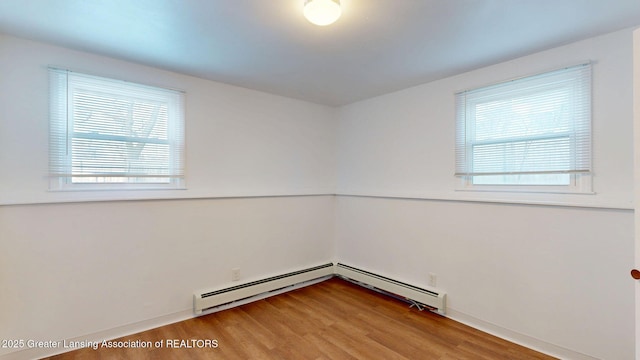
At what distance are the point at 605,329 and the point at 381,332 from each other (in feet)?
5.30

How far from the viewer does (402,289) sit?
325cm

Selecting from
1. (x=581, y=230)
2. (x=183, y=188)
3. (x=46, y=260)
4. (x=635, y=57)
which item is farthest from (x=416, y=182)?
(x=46, y=260)

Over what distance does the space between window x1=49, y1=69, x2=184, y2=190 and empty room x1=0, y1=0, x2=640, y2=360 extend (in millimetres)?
16

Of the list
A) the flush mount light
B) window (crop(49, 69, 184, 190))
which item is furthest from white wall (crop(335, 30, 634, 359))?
window (crop(49, 69, 184, 190))

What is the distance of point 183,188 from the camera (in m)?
2.96

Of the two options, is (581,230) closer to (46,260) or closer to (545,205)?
(545,205)

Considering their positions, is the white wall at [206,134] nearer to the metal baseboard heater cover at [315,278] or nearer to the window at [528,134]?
the metal baseboard heater cover at [315,278]

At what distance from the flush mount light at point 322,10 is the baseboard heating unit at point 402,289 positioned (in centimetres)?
271

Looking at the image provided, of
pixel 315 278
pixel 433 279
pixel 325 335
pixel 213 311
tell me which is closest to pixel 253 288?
pixel 213 311

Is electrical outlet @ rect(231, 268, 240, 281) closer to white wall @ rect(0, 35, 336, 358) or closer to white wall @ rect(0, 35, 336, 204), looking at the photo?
white wall @ rect(0, 35, 336, 358)

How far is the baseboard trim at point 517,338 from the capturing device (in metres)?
2.25

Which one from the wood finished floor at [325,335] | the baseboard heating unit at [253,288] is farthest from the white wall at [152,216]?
the wood finished floor at [325,335]

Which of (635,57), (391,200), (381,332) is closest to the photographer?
(635,57)

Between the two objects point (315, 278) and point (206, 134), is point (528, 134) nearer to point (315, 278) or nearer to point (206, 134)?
point (315, 278)
